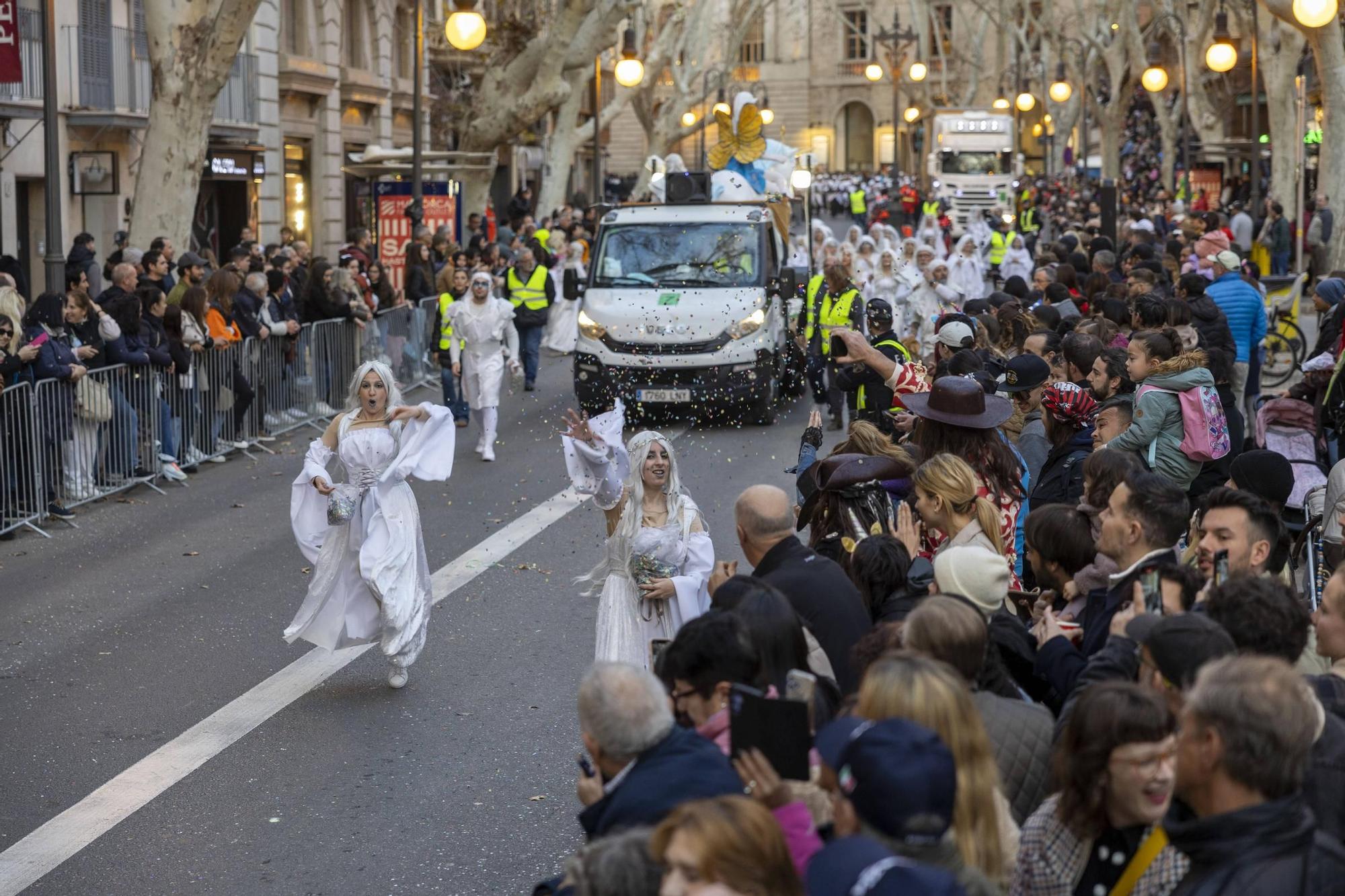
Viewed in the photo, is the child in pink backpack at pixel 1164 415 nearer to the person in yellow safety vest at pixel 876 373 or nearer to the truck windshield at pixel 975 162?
the person in yellow safety vest at pixel 876 373

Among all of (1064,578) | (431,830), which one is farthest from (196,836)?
(1064,578)

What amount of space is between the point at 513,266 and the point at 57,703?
12763mm

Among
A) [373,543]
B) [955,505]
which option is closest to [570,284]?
[373,543]

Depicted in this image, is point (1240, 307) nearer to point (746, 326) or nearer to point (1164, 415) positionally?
point (746, 326)

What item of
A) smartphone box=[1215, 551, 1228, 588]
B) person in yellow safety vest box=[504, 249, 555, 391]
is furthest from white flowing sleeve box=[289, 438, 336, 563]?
person in yellow safety vest box=[504, 249, 555, 391]

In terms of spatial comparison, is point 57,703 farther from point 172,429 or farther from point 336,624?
point 172,429

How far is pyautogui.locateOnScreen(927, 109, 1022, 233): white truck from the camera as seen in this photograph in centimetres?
5519

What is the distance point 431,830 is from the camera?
22.5 ft

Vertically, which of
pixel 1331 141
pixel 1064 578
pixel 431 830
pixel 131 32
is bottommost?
pixel 431 830

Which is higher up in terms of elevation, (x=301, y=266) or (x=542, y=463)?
(x=301, y=266)

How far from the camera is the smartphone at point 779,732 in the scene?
13.0 feet

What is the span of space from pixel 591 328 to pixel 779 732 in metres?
14.4

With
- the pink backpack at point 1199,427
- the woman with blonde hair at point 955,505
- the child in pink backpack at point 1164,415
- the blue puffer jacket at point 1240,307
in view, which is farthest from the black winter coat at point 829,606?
the blue puffer jacket at point 1240,307

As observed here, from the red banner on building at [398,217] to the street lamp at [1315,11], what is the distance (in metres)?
14.9
